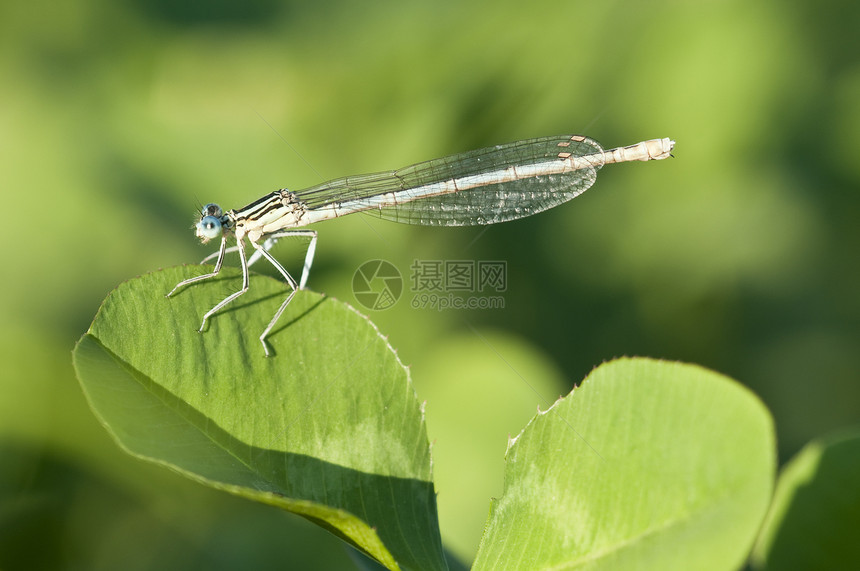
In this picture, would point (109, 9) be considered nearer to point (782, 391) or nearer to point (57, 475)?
point (57, 475)

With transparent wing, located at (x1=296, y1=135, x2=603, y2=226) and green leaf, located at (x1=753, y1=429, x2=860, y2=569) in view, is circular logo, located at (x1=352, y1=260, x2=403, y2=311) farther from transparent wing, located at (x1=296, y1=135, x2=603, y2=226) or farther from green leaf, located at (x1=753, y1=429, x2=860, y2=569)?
green leaf, located at (x1=753, y1=429, x2=860, y2=569)

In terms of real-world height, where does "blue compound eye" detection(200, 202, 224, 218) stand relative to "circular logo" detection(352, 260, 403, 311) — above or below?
above

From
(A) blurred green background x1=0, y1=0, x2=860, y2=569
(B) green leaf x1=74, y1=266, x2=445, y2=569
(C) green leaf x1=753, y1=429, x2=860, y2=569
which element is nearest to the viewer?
(C) green leaf x1=753, y1=429, x2=860, y2=569

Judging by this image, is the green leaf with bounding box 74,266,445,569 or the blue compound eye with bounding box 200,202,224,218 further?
the blue compound eye with bounding box 200,202,224,218

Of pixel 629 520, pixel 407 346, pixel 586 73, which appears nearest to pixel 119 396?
pixel 629 520

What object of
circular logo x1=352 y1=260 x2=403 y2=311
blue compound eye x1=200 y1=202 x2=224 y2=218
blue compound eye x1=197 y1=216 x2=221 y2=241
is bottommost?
circular logo x1=352 y1=260 x2=403 y2=311

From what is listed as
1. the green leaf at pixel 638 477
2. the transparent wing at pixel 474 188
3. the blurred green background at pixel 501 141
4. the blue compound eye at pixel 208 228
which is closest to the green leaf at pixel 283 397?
the green leaf at pixel 638 477

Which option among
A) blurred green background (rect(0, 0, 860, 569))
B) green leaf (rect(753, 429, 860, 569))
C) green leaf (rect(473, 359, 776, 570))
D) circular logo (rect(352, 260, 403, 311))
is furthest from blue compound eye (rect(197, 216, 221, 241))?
green leaf (rect(753, 429, 860, 569))
